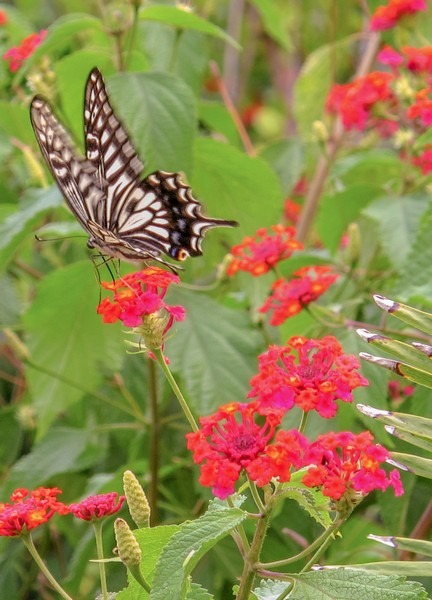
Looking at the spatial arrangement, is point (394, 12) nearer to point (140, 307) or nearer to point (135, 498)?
point (140, 307)

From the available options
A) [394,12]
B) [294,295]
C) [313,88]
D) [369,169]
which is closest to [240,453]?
[294,295]

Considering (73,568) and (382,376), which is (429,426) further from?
(73,568)

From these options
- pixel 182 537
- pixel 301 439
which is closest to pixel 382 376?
pixel 301 439

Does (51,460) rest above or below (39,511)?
below

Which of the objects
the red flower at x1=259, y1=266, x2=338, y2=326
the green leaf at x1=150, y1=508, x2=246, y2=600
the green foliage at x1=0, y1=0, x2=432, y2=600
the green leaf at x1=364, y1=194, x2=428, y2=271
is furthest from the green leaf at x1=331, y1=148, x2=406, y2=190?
the green leaf at x1=150, y1=508, x2=246, y2=600

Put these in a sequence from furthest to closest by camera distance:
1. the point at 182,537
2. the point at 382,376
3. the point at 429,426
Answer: the point at 382,376 < the point at 429,426 < the point at 182,537

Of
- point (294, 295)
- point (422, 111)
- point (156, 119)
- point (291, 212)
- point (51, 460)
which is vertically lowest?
point (51, 460)
